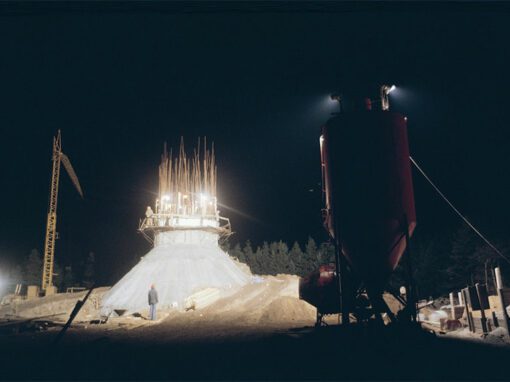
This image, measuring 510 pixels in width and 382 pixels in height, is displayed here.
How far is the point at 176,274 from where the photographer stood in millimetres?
39719

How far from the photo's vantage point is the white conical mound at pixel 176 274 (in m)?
36.7

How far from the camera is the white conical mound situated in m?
36.7

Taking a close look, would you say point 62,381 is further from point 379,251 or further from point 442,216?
point 442,216

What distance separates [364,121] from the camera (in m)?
14.6

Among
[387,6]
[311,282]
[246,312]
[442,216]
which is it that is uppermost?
[442,216]

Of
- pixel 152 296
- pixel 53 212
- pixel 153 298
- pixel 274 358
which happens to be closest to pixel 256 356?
pixel 274 358

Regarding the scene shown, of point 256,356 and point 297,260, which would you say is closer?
A: point 256,356

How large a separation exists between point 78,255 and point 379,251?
114 metres

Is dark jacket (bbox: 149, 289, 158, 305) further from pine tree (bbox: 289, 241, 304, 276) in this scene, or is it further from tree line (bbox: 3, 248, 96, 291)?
tree line (bbox: 3, 248, 96, 291)

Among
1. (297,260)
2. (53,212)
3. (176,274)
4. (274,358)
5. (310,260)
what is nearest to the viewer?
(274,358)

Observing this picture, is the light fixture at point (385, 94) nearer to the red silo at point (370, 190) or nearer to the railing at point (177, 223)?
the red silo at point (370, 190)

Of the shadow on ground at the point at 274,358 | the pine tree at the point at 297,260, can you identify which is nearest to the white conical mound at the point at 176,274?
the shadow on ground at the point at 274,358

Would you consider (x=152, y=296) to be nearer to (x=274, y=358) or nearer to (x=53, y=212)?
(x=274, y=358)

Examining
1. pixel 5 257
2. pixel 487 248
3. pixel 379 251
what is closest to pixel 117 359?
pixel 379 251
